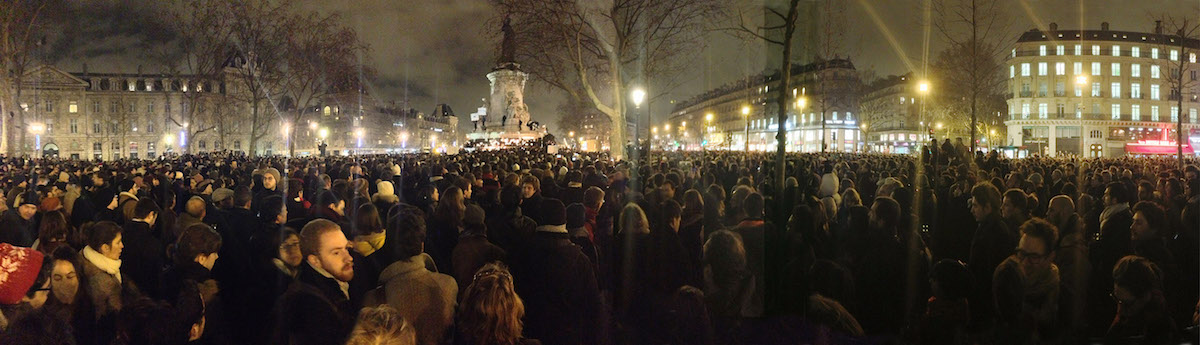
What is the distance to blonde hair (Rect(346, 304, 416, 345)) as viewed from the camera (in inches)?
105

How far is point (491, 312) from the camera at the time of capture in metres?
3.03

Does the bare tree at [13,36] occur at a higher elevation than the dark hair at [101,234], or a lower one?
higher

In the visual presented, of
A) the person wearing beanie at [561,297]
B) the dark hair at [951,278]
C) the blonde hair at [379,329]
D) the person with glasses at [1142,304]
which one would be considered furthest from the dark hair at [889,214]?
the blonde hair at [379,329]

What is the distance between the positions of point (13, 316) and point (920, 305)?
5.66 meters

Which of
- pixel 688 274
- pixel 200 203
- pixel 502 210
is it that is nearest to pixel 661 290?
pixel 688 274

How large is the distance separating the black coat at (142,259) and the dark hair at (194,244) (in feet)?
4.75

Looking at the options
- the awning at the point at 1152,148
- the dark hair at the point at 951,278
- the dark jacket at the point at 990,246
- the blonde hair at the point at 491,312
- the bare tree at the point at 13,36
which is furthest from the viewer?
the awning at the point at 1152,148

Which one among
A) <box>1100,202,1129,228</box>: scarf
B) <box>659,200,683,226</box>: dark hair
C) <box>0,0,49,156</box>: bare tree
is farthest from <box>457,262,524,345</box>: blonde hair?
<box>0,0,49,156</box>: bare tree

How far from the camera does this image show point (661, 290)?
5125 millimetres

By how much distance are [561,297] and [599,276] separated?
1913 mm

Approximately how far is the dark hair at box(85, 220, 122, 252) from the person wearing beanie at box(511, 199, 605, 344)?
2664 mm

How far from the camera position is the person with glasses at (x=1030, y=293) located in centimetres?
411

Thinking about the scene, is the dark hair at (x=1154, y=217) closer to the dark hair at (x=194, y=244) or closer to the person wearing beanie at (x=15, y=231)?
the dark hair at (x=194, y=244)

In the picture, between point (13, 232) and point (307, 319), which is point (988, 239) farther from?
point (13, 232)
